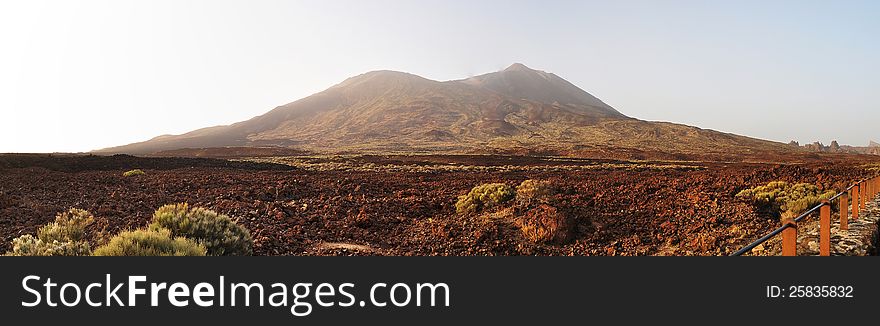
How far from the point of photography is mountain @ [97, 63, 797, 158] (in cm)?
10131

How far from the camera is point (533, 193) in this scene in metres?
14.9

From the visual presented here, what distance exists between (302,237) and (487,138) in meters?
110

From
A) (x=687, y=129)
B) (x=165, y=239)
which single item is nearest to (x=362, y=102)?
(x=687, y=129)

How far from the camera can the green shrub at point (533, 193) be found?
14.6m

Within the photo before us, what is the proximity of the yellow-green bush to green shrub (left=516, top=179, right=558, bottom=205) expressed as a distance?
5803 millimetres

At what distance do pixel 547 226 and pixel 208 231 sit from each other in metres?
7.36

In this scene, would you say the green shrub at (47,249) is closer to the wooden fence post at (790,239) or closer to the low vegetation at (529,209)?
the wooden fence post at (790,239)

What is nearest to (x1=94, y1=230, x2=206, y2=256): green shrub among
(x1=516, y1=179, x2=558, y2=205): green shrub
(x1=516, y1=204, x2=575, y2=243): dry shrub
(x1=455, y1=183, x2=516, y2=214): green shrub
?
(x1=516, y1=204, x2=575, y2=243): dry shrub

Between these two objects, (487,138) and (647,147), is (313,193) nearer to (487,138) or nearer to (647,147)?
(647,147)

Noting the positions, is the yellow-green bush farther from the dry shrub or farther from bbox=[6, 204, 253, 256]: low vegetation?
bbox=[6, 204, 253, 256]: low vegetation

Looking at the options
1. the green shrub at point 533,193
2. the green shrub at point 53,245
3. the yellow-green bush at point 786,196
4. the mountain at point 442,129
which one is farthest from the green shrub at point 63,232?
the mountain at point 442,129

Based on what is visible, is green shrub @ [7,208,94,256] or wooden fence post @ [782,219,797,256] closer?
wooden fence post @ [782,219,797,256]

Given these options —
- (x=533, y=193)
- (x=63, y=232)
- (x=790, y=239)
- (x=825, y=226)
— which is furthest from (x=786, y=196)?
(x=63, y=232)

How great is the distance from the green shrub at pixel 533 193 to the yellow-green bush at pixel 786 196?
580 cm
